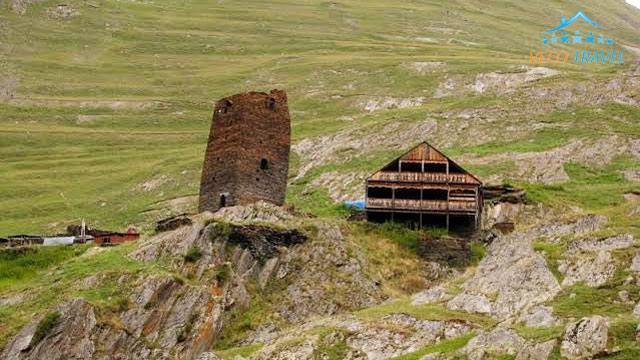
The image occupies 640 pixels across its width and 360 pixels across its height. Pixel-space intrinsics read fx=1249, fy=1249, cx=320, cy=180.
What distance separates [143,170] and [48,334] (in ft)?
187

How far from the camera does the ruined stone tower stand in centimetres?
6900

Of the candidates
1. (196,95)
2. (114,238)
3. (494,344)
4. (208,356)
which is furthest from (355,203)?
(196,95)

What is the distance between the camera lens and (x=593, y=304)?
159ft

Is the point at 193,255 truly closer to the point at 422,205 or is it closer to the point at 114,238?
the point at 114,238

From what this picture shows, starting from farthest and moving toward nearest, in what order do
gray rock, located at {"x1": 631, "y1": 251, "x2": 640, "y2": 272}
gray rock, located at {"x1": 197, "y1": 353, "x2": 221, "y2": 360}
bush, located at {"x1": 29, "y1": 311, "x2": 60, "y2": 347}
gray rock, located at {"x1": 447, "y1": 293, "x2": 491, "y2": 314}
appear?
1. bush, located at {"x1": 29, "y1": 311, "x2": 60, "y2": 347}
2. gray rock, located at {"x1": 197, "y1": 353, "x2": 221, "y2": 360}
3. gray rock, located at {"x1": 447, "y1": 293, "x2": 491, "y2": 314}
4. gray rock, located at {"x1": 631, "y1": 251, "x2": 640, "y2": 272}

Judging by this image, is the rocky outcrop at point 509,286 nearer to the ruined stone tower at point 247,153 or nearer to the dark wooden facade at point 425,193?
the dark wooden facade at point 425,193

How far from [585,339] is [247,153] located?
31.2m

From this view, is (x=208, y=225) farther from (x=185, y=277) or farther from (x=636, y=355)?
(x=636, y=355)

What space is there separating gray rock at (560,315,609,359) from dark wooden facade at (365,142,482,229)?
2424cm

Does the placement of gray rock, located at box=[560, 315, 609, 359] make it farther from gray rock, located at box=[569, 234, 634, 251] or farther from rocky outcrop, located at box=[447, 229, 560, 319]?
gray rock, located at box=[569, 234, 634, 251]

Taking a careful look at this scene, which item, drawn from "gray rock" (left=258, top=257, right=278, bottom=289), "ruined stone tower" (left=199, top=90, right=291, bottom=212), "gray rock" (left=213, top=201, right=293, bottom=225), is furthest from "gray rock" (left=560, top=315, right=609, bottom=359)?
"ruined stone tower" (left=199, top=90, right=291, bottom=212)

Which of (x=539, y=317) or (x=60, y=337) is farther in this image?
(x=60, y=337)

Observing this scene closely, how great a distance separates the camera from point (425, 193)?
69562 millimetres

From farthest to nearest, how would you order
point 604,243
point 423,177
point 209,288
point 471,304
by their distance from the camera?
point 423,177 → point 209,288 → point 604,243 → point 471,304
